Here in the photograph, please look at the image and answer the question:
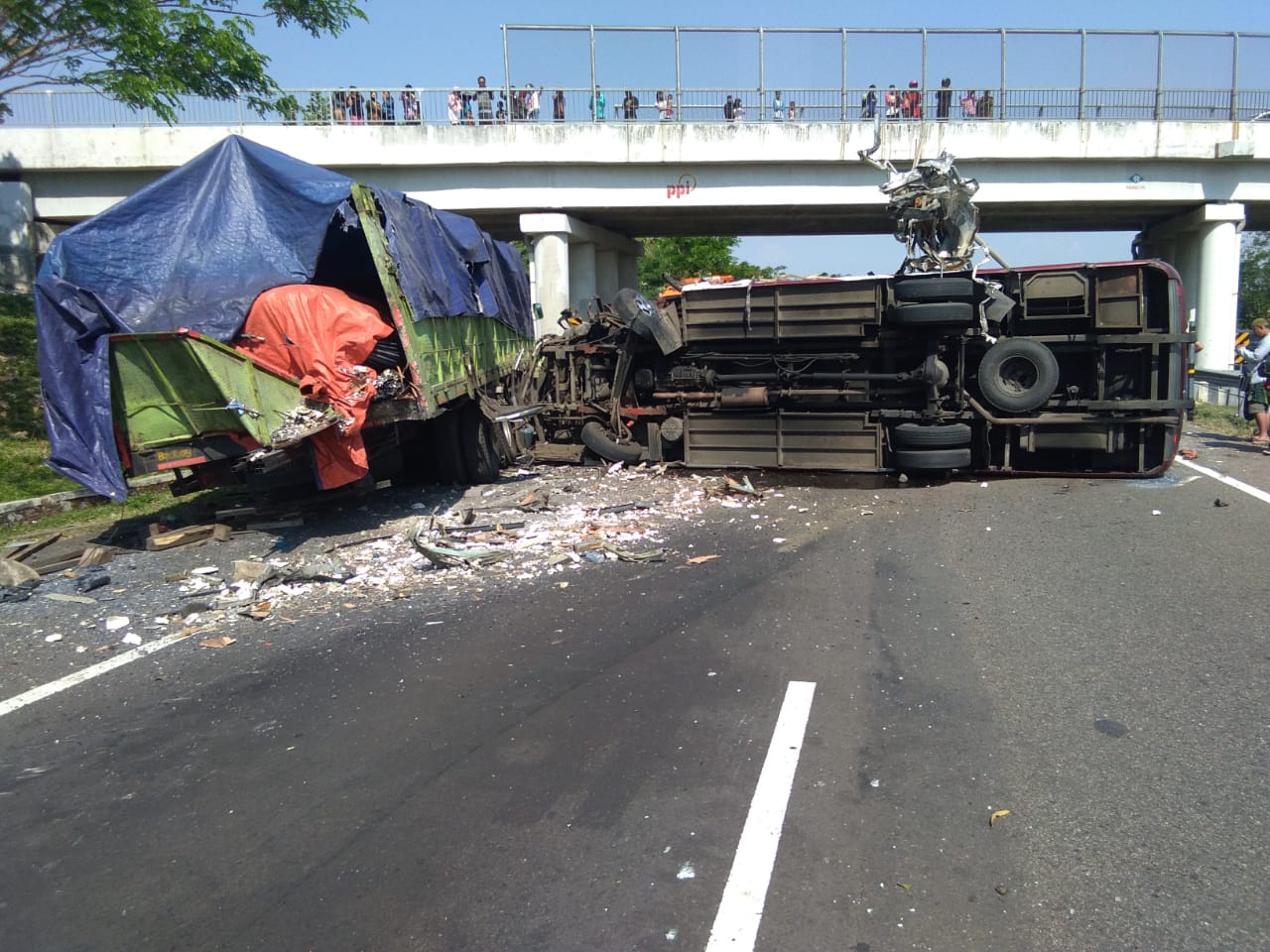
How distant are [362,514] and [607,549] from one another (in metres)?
2.87

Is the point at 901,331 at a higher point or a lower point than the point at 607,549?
higher

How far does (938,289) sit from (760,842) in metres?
7.88

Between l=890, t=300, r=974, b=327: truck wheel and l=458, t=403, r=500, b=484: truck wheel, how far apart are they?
4.82m

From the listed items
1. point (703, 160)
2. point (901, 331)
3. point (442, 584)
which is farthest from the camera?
point (703, 160)

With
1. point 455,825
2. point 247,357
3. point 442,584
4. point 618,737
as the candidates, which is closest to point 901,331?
point 442,584

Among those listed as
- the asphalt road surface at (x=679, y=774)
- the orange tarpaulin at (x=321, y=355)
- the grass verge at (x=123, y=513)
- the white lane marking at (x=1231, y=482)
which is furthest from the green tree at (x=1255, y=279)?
the orange tarpaulin at (x=321, y=355)

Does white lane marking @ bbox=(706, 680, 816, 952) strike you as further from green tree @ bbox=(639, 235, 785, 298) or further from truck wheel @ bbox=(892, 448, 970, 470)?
green tree @ bbox=(639, 235, 785, 298)

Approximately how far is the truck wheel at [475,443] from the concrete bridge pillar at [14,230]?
16302 millimetres

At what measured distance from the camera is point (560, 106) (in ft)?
72.1

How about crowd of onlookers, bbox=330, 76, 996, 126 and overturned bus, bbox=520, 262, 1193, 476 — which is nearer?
overturned bus, bbox=520, 262, 1193, 476

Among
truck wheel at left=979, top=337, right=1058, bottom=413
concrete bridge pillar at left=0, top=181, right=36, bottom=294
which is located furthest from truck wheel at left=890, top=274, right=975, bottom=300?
concrete bridge pillar at left=0, top=181, right=36, bottom=294

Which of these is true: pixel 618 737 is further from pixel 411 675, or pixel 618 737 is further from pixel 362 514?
pixel 362 514

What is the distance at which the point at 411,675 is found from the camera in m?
5.13

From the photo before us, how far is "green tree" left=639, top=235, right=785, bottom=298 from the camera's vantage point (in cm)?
4141
